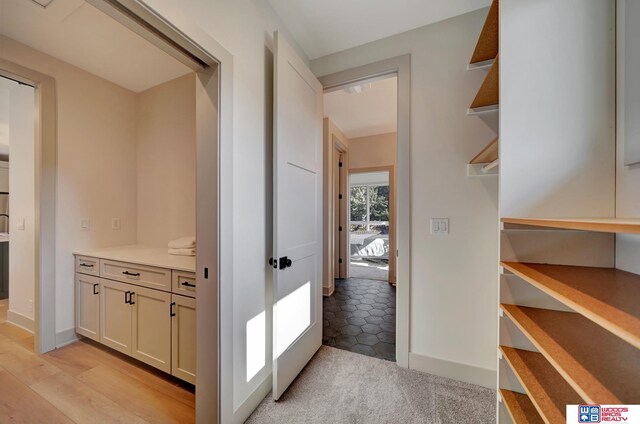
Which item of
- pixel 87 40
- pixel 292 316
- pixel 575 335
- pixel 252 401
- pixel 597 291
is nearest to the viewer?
pixel 597 291

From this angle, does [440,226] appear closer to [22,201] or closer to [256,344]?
[256,344]

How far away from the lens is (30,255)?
93.4 inches

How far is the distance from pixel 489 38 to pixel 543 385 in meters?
1.64

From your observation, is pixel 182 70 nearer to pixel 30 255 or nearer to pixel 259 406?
pixel 30 255

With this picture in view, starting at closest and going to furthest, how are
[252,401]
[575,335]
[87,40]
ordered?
[575,335] → [252,401] → [87,40]

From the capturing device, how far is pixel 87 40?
193cm

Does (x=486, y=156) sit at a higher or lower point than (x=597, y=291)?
higher

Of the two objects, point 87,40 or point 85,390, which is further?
point 87,40

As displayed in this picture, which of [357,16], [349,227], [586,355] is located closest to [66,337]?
[586,355]

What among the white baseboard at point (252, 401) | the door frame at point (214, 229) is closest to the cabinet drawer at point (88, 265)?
the door frame at point (214, 229)

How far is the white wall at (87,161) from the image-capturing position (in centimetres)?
215

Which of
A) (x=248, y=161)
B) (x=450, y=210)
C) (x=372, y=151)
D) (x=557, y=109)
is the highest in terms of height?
(x=372, y=151)

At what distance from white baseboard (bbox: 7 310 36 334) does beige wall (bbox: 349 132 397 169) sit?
15.1ft

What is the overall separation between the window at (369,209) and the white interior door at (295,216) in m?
4.66
